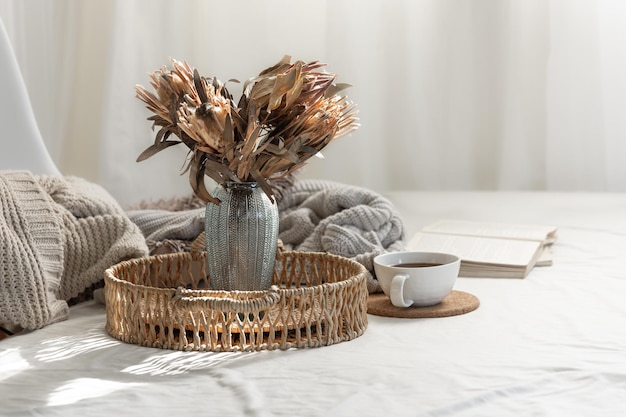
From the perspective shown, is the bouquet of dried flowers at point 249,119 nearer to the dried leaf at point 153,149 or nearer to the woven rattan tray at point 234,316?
the dried leaf at point 153,149

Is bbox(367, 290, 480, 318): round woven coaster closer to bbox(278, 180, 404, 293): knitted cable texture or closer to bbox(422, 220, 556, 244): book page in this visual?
bbox(278, 180, 404, 293): knitted cable texture

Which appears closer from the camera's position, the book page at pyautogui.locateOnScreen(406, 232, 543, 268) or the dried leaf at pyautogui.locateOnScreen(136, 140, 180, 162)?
the dried leaf at pyautogui.locateOnScreen(136, 140, 180, 162)

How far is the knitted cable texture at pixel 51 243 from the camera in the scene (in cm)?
95

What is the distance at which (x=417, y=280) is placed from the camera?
0.99 m

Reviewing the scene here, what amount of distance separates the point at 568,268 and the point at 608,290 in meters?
0.15

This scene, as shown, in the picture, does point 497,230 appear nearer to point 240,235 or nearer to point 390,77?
point 240,235

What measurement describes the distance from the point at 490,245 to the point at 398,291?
39cm

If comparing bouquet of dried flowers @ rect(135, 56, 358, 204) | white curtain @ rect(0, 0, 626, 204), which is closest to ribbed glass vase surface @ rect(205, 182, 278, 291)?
bouquet of dried flowers @ rect(135, 56, 358, 204)

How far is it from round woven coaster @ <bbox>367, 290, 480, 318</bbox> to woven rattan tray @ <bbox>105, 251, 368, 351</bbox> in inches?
3.1

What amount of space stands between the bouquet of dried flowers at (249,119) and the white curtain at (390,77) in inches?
46.2

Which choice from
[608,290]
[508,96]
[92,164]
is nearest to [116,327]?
[608,290]

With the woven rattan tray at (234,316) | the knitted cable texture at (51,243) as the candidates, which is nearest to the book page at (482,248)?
the woven rattan tray at (234,316)

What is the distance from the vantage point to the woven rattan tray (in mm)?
838

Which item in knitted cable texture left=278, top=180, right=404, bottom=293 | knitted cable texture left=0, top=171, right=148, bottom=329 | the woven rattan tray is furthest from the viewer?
knitted cable texture left=278, top=180, right=404, bottom=293
